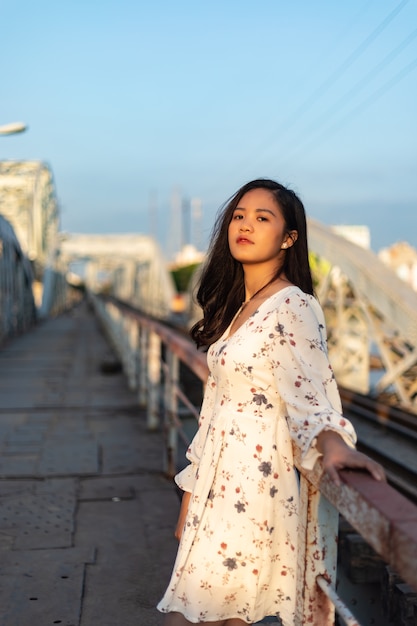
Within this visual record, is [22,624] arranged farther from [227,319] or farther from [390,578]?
[390,578]

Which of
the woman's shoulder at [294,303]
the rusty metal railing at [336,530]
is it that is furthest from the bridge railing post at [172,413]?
the rusty metal railing at [336,530]

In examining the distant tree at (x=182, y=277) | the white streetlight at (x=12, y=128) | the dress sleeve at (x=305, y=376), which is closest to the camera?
the dress sleeve at (x=305, y=376)

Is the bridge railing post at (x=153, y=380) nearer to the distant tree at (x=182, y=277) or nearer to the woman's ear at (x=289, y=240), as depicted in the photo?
the woman's ear at (x=289, y=240)

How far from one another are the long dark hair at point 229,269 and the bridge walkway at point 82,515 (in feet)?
4.24

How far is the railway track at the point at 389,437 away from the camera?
632 centimetres

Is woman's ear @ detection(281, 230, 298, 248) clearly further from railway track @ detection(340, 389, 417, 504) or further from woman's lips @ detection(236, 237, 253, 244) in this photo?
railway track @ detection(340, 389, 417, 504)

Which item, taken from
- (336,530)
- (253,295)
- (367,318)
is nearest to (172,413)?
(253,295)

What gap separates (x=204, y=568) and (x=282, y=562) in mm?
198

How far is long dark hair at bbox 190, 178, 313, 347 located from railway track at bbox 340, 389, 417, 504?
3.67 meters

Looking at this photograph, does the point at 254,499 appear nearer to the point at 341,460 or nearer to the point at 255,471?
the point at 255,471

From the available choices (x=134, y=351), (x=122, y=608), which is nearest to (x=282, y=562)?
(x=122, y=608)

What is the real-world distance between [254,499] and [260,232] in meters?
0.71

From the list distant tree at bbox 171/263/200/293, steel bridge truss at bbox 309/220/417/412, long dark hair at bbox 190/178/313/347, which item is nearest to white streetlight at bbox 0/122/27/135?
steel bridge truss at bbox 309/220/417/412

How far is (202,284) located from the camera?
7.64 feet
